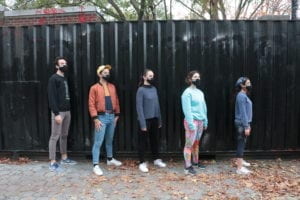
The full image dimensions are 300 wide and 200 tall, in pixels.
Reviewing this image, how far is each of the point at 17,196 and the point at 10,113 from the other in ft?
8.56

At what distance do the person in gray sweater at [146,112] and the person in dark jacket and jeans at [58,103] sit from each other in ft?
4.48

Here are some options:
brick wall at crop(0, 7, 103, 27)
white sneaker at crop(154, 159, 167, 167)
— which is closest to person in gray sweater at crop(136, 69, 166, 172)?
white sneaker at crop(154, 159, 167, 167)

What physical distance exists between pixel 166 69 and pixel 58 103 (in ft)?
7.08

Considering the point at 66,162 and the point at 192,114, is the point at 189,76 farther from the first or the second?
the point at 66,162

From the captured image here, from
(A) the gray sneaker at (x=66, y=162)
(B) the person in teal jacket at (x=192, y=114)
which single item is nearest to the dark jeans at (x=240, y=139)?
(B) the person in teal jacket at (x=192, y=114)

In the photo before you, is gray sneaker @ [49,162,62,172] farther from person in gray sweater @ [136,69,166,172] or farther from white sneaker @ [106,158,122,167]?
person in gray sweater @ [136,69,166,172]

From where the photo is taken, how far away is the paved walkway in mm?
6155

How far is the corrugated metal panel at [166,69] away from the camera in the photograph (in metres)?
7.98

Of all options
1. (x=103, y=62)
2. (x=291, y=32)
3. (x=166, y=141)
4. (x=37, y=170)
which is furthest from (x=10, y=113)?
(x=291, y=32)

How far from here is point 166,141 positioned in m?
8.12

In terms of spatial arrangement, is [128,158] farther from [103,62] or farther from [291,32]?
[291,32]

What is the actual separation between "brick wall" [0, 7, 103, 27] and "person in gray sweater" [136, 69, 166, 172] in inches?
178

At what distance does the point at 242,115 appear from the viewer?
23.8 feet

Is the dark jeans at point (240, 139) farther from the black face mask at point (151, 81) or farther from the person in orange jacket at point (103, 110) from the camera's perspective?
the person in orange jacket at point (103, 110)
